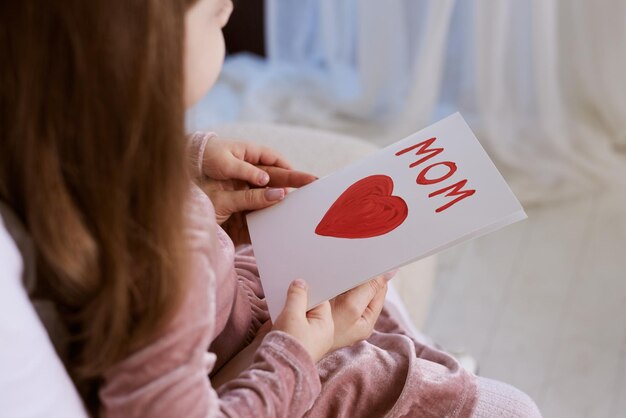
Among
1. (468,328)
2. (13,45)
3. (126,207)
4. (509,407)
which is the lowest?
(468,328)

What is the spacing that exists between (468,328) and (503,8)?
685mm

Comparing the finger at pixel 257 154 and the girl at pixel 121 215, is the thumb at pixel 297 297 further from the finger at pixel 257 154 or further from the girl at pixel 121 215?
the finger at pixel 257 154

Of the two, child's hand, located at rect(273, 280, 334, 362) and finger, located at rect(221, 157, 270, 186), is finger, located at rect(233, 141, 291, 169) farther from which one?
child's hand, located at rect(273, 280, 334, 362)

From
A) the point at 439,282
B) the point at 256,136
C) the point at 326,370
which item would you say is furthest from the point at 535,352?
the point at 326,370

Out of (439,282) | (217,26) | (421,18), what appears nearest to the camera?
(217,26)

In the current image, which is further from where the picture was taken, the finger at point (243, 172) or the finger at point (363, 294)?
the finger at point (243, 172)

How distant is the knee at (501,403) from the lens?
0.87m

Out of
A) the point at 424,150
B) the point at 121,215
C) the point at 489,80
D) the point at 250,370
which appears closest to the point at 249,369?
the point at 250,370

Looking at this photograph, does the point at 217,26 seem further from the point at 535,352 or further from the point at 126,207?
the point at 535,352

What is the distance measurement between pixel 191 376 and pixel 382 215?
307 millimetres

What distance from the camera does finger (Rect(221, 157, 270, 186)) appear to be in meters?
0.98

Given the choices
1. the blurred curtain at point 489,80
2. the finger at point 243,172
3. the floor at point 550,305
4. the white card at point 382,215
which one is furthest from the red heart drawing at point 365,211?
the blurred curtain at point 489,80

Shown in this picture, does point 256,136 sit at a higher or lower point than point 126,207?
lower

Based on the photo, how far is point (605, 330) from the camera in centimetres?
153
